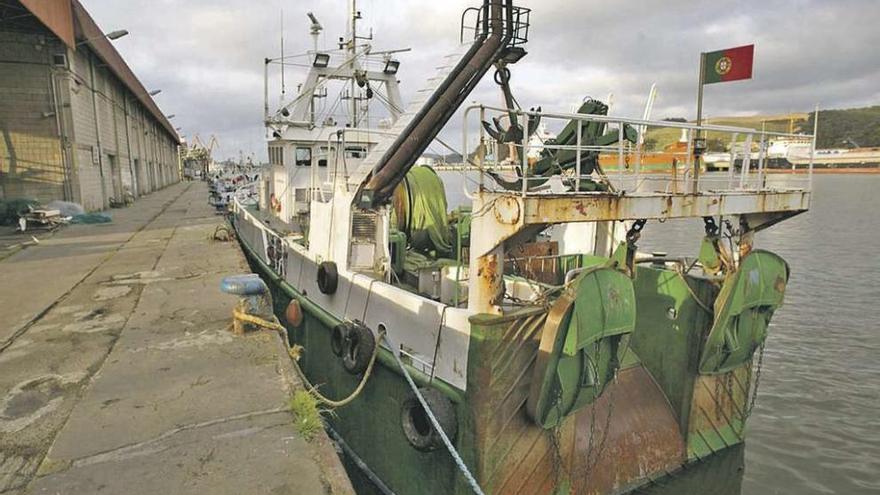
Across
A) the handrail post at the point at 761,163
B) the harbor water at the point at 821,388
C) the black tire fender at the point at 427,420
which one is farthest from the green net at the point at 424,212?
the handrail post at the point at 761,163

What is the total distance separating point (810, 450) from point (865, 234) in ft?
79.3

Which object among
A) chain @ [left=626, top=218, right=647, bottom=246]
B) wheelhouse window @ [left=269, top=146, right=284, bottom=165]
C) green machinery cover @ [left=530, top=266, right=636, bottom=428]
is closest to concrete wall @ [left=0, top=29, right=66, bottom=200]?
wheelhouse window @ [left=269, top=146, right=284, bottom=165]

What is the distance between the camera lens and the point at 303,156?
12070mm

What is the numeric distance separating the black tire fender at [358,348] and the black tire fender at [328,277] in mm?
1100

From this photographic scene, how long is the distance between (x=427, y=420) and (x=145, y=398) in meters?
2.66

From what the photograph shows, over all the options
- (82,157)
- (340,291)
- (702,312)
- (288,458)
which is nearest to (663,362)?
(702,312)

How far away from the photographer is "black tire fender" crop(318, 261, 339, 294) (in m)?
7.70

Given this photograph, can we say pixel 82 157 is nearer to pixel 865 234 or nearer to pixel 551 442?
pixel 551 442

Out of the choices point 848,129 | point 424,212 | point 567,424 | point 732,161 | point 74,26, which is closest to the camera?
point 567,424

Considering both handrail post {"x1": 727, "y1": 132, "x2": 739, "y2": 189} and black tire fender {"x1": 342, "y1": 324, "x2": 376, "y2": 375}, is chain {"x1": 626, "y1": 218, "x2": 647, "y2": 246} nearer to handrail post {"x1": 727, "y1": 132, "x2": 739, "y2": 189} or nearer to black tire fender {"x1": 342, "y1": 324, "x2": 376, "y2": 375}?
handrail post {"x1": 727, "y1": 132, "x2": 739, "y2": 189}

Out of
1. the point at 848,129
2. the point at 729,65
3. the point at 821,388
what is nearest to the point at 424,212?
the point at 729,65

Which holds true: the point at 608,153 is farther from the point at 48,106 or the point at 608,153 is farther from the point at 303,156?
the point at 48,106

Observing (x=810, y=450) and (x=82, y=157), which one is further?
(x=82, y=157)

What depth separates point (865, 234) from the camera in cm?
2617
